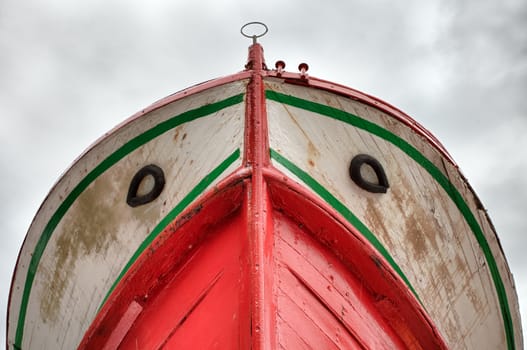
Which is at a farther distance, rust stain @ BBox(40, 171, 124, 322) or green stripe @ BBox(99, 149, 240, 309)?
rust stain @ BBox(40, 171, 124, 322)

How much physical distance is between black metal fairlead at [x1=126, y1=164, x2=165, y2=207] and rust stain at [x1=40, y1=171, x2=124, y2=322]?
0.33 ft

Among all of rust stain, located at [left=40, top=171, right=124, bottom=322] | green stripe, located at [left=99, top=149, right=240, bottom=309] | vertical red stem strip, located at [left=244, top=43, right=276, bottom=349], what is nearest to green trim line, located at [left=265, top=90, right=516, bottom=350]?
vertical red stem strip, located at [left=244, top=43, right=276, bottom=349]

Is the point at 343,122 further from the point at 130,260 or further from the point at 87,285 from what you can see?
the point at 87,285

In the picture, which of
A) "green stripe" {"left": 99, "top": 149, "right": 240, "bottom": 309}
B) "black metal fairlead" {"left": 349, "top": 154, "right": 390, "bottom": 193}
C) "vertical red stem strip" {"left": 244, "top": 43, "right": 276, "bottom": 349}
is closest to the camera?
"vertical red stem strip" {"left": 244, "top": 43, "right": 276, "bottom": 349}

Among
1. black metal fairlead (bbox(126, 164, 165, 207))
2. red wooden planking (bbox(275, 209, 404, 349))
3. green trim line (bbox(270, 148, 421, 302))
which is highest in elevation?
black metal fairlead (bbox(126, 164, 165, 207))

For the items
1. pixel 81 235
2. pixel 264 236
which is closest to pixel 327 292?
pixel 264 236

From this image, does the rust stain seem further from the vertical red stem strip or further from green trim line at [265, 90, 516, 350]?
green trim line at [265, 90, 516, 350]

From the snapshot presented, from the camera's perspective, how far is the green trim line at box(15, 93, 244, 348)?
147 inches

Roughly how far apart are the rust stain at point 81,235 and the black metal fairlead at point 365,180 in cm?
115

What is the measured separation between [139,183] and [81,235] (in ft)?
1.47

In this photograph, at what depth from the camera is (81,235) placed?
3980 mm

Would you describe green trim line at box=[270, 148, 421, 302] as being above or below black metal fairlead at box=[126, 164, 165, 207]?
below

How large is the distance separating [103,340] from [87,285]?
78 centimetres

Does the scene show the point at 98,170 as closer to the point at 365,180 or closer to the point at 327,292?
the point at 365,180
